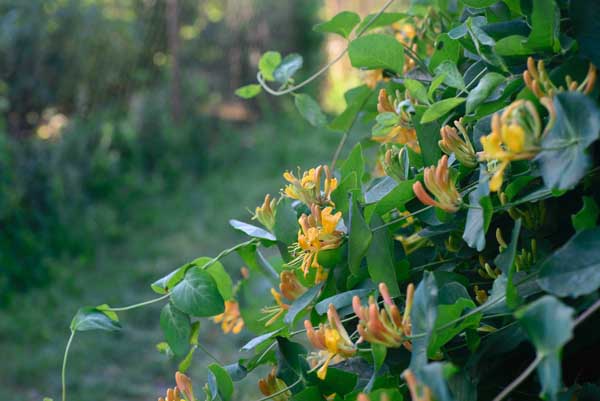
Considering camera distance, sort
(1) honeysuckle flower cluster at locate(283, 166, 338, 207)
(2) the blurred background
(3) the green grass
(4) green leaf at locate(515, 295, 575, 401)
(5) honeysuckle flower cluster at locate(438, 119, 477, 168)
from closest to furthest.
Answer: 1. (4) green leaf at locate(515, 295, 575, 401)
2. (5) honeysuckle flower cluster at locate(438, 119, 477, 168)
3. (1) honeysuckle flower cluster at locate(283, 166, 338, 207)
4. (3) the green grass
5. (2) the blurred background

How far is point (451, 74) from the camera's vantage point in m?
0.78

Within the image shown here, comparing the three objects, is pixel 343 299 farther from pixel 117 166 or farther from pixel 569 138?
pixel 117 166

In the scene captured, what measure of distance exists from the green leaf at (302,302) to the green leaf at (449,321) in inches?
7.8

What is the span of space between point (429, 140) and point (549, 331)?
330 mm

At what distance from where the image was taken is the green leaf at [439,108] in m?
0.74

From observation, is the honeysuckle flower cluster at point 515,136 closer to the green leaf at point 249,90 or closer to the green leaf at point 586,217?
the green leaf at point 586,217

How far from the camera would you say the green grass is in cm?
318

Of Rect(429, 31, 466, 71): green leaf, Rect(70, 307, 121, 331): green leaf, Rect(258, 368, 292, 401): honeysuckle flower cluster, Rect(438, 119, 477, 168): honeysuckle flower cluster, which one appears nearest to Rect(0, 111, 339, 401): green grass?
Rect(70, 307, 121, 331): green leaf

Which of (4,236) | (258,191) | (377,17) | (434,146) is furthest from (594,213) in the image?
(258,191)

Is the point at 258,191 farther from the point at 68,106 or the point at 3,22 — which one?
the point at 3,22

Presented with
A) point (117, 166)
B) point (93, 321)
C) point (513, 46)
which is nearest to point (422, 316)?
point (513, 46)

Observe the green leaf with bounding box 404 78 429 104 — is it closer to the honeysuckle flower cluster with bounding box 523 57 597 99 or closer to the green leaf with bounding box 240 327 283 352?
the honeysuckle flower cluster with bounding box 523 57 597 99

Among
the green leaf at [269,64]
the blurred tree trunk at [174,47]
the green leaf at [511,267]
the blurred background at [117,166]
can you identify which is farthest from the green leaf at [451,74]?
the blurred tree trunk at [174,47]

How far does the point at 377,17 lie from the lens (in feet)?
3.40
